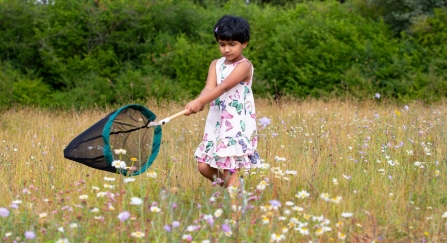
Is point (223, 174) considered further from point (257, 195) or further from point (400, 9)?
point (400, 9)

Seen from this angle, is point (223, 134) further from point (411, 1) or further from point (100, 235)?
point (411, 1)

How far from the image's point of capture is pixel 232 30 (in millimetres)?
4199

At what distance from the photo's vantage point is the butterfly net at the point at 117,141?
394cm

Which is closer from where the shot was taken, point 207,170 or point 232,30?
point 232,30

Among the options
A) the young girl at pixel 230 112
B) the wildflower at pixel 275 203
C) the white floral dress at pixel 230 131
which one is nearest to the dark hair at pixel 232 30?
the young girl at pixel 230 112

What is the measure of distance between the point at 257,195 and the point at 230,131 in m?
0.48

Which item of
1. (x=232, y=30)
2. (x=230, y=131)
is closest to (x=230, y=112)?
(x=230, y=131)

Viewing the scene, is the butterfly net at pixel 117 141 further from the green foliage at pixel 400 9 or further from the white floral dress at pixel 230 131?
the green foliage at pixel 400 9

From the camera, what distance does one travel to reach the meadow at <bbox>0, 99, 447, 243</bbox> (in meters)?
3.21

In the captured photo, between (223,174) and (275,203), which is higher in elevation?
(275,203)

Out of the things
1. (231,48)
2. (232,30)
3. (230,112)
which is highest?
(232,30)

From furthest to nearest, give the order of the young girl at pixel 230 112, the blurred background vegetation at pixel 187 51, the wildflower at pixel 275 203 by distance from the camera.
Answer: the blurred background vegetation at pixel 187 51
the young girl at pixel 230 112
the wildflower at pixel 275 203

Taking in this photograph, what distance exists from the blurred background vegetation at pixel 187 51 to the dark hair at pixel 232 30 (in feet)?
35.8

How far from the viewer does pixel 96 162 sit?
4.07 meters
